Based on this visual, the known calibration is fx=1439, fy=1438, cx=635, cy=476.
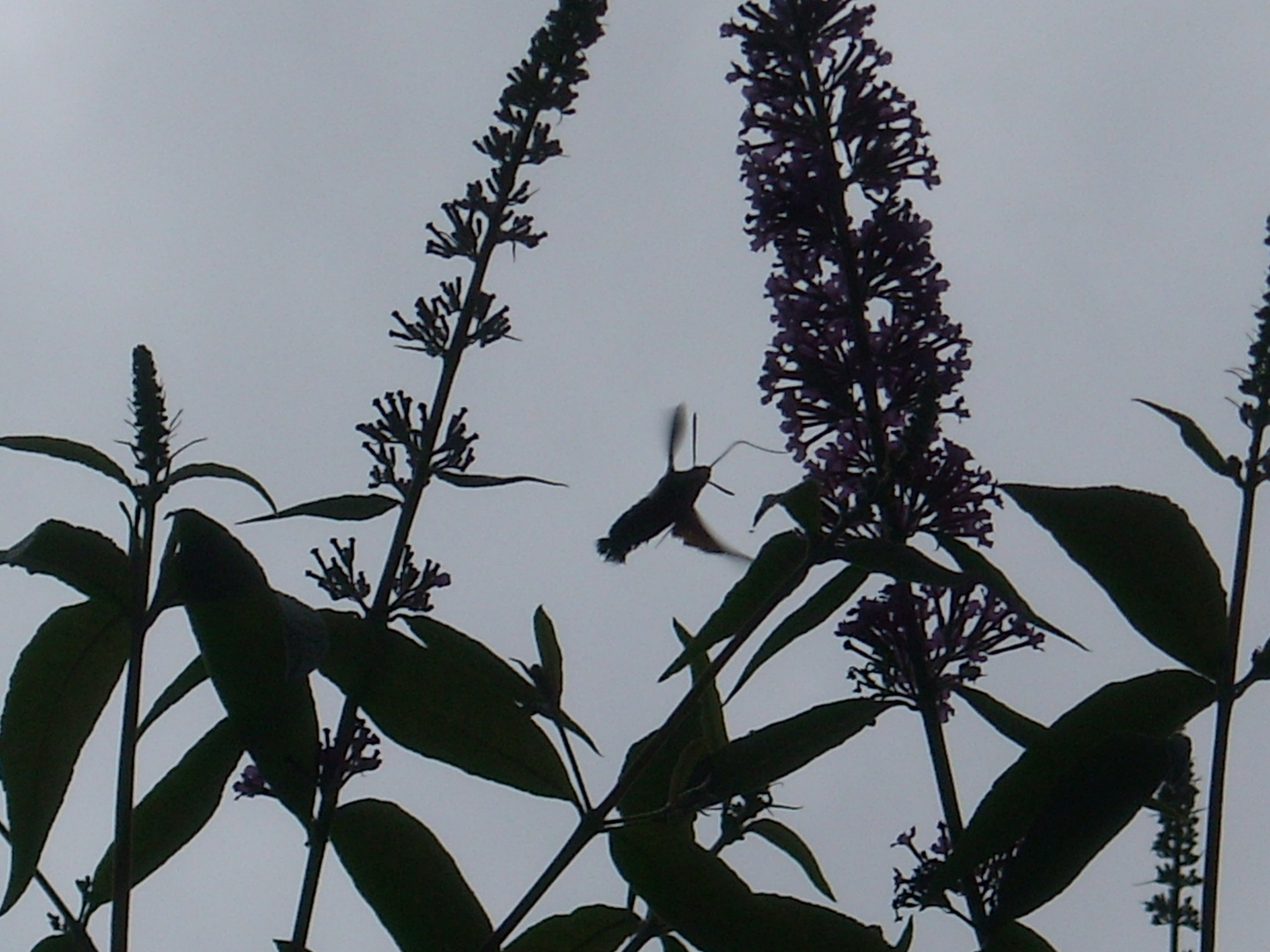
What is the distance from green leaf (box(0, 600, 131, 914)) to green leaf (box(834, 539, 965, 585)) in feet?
2.44

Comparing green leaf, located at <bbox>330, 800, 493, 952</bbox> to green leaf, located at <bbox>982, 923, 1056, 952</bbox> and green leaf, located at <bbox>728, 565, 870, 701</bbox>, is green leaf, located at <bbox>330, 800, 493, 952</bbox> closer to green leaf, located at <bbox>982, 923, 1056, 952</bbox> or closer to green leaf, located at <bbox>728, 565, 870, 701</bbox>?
green leaf, located at <bbox>728, 565, 870, 701</bbox>

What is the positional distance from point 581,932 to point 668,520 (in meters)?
0.45

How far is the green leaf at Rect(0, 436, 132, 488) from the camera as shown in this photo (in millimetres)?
1479

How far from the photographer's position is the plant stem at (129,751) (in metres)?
1.28

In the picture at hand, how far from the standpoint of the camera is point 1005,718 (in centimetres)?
157

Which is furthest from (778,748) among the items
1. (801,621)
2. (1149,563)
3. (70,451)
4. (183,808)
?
(70,451)

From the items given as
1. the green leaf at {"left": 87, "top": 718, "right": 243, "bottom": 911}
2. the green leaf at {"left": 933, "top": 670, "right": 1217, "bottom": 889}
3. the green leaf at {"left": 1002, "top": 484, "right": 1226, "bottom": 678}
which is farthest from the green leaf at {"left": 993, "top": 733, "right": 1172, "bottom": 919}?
the green leaf at {"left": 87, "top": 718, "right": 243, "bottom": 911}

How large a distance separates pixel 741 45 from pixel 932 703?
3.36 ft

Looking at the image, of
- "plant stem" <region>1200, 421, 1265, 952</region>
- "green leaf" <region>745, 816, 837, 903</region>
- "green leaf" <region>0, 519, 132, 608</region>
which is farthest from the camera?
"green leaf" <region>745, 816, 837, 903</region>

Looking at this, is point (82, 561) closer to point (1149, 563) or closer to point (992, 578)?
point (992, 578)

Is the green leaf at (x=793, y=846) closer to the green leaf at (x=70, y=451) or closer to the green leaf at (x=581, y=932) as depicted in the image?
the green leaf at (x=581, y=932)

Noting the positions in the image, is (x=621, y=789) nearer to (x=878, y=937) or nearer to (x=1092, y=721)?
(x=878, y=937)

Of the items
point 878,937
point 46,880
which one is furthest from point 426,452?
point 878,937

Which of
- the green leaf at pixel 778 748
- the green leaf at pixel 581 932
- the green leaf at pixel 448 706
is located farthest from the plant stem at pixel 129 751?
the green leaf at pixel 778 748
